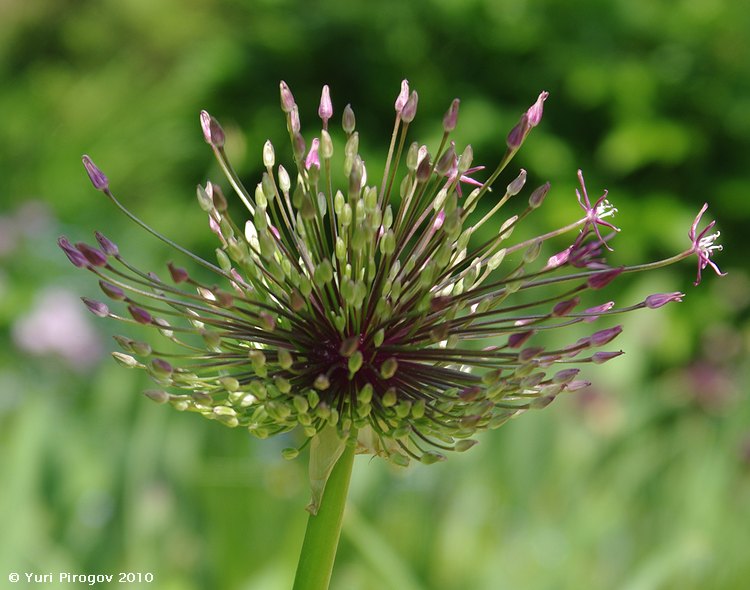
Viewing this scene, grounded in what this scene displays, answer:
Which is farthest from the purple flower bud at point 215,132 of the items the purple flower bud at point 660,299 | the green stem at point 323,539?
the purple flower bud at point 660,299

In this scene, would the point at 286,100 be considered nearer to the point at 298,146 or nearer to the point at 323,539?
the point at 298,146

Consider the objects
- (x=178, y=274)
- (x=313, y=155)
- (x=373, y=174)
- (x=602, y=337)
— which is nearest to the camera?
(x=178, y=274)

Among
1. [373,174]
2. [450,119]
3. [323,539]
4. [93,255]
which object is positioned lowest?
[323,539]

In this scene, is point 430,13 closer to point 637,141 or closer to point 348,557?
point 637,141

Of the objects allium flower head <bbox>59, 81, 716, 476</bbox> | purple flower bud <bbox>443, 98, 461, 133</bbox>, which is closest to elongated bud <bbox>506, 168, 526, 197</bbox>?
allium flower head <bbox>59, 81, 716, 476</bbox>

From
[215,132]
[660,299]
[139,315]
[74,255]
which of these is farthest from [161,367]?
[660,299]

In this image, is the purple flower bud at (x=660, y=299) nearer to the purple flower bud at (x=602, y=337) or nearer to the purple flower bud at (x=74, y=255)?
the purple flower bud at (x=602, y=337)
